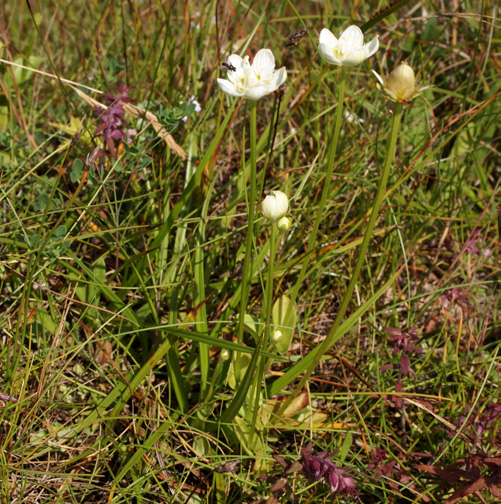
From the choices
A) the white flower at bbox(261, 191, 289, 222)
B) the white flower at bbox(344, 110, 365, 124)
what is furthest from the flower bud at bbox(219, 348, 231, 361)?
the white flower at bbox(344, 110, 365, 124)

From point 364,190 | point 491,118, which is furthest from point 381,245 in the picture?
point 491,118

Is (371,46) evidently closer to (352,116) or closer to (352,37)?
(352,37)

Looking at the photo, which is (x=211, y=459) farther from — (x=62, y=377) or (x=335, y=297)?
(x=335, y=297)

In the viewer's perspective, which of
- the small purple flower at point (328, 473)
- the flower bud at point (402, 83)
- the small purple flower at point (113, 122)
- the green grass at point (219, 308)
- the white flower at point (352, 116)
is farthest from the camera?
the white flower at point (352, 116)

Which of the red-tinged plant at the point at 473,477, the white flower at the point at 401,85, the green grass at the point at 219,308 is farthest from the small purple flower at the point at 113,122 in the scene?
the red-tinged plant at the point at 473,477

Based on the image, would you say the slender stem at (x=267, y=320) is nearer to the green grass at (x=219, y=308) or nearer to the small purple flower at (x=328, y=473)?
the green grass at (x=219, y=308)

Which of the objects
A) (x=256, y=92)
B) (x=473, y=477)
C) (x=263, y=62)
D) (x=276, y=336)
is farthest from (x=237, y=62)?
(x=473, y=477)

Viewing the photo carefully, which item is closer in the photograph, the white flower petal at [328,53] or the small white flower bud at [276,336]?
the white flower petal at [328,53]

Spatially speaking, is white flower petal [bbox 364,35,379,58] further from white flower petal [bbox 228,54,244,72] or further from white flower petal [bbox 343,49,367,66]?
white flower petal [bbox 228,54,244,72]
